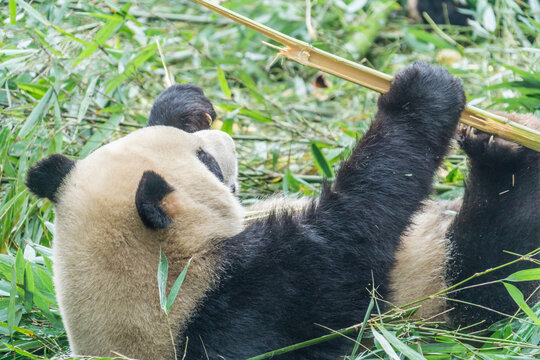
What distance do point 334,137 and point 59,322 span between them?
2.20 m

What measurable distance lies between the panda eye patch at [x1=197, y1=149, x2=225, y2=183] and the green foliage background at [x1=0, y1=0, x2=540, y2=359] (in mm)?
804

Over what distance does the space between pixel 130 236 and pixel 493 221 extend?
153 centimetres

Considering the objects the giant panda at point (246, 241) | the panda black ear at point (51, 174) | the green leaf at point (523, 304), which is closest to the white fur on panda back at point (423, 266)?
the giant panda at point (246, 241)

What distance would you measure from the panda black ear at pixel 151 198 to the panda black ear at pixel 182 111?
1059mm

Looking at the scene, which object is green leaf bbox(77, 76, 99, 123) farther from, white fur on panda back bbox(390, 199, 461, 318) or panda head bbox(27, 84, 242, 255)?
white fur on panda back bbox(390, 199, 461, 318)

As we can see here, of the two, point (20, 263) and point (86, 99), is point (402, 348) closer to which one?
point (20, 263)

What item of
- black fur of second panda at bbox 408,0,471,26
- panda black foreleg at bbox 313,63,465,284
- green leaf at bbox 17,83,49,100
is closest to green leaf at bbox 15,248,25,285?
panda black foreleg at bbox 313,63,465,284

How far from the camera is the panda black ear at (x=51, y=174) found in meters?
2.51

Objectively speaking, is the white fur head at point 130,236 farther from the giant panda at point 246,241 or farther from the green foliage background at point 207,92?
the green foliage background at point 207,92

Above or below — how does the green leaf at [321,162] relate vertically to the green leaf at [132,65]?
below

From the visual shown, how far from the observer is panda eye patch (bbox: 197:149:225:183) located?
2686 millimetres

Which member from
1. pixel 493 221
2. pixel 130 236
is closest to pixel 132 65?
pixel 130 236

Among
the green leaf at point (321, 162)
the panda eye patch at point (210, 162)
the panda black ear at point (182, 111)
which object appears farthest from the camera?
the green leaf at point (321, 162)

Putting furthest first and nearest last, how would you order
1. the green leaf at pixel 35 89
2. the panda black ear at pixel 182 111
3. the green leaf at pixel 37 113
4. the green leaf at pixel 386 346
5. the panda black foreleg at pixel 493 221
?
the green leaf at pixel 35 89
the green leaf at pixel 37 113
the panda black ear at pixel 182 111
the panda black foreleg at pixel 493 221
the green leaf at pixel 386 346
